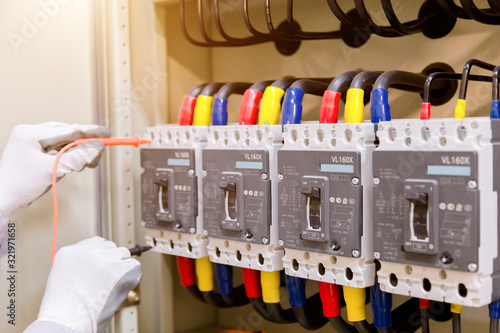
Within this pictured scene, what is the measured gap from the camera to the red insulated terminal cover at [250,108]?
1391 mm

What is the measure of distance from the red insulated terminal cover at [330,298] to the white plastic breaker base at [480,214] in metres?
0.21

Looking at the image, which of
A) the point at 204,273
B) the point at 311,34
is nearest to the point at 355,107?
the point at 311,34

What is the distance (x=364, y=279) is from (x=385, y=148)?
0.27 meters

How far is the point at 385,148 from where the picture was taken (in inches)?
42.4

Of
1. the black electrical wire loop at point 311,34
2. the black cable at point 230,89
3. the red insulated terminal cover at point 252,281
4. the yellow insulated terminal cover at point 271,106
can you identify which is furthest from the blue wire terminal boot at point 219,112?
the red insulated terminal cover at point 252,281

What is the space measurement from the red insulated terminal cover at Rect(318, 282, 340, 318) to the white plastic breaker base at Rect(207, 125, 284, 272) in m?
0.12

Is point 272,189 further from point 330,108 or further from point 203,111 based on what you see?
point 203,111

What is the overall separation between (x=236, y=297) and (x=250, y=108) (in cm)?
55

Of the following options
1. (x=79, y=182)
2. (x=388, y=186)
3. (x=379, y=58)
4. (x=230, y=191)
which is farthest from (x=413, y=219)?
(x=79, y=182)

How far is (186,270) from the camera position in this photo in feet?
5.37

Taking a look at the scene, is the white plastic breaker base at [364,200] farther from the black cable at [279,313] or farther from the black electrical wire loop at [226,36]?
the black electrical wire loop at [226,36]

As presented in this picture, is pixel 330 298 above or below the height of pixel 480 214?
below

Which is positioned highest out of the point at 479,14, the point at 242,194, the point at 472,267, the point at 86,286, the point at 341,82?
the point at 479,14

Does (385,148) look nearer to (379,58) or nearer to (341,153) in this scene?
(341,153)
